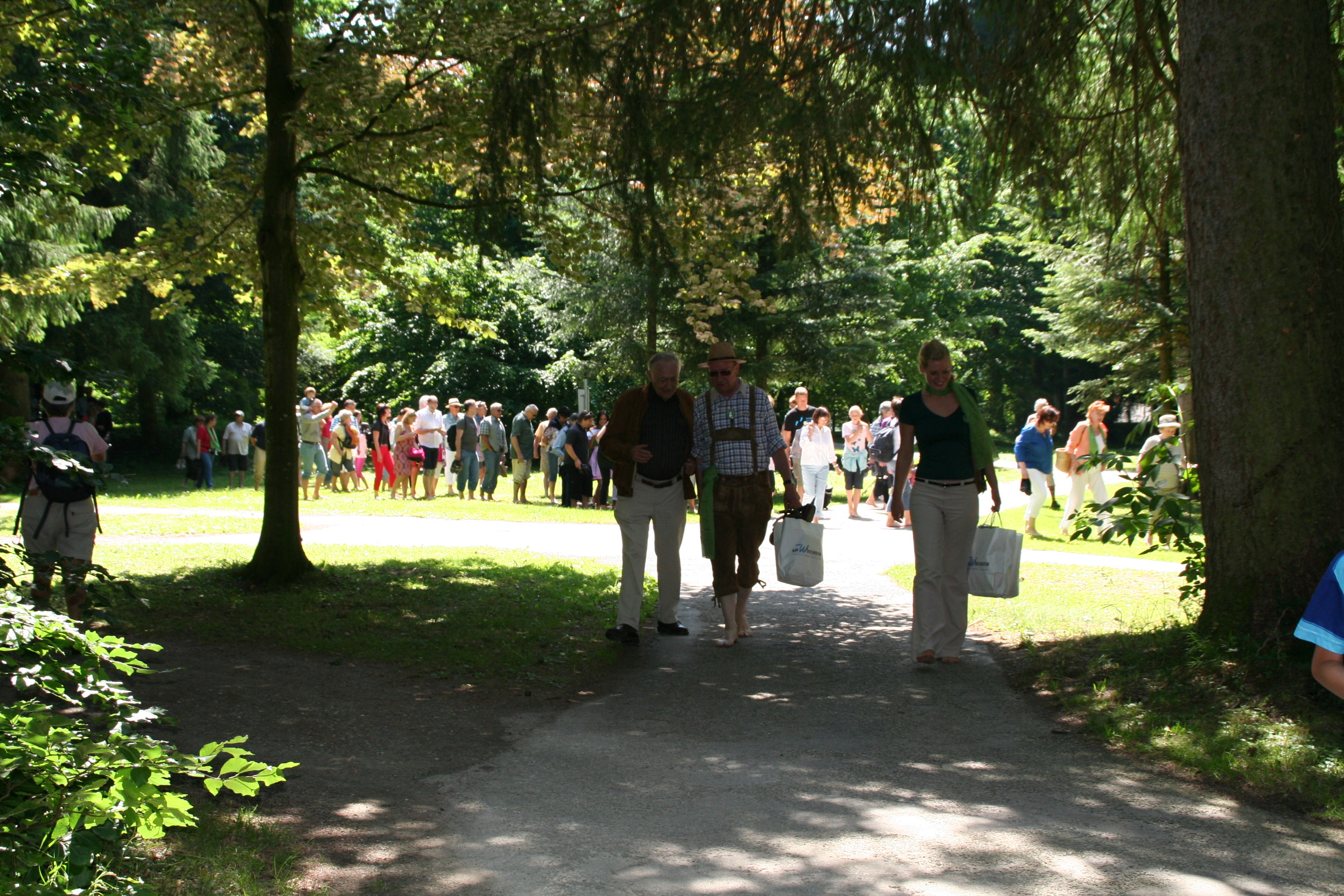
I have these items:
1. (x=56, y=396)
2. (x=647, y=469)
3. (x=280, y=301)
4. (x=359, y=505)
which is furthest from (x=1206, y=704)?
(x=359, y=505)

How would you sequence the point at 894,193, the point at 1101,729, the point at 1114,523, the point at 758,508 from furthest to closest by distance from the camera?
the point at 894,193 < the point at 758,508 < the point at 1114,523 < the point at 1101,729

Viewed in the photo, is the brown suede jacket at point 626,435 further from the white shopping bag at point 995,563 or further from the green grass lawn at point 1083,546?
the green grass lawn at point 1083,546

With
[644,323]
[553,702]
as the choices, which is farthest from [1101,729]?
[644,323]

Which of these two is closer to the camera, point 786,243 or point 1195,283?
point 1195,283

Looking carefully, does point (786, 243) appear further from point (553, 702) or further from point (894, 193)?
point (553, 702)

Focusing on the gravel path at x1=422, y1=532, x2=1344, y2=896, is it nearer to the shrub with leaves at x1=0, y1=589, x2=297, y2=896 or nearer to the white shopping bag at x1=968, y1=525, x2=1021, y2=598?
the white shopping bag at x1=968, y1=525, x2=1021, y2=598

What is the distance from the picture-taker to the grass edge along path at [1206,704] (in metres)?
4.96

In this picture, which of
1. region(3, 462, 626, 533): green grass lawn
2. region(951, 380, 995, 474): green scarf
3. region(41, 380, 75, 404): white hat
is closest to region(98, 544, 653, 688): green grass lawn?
region(41, 380, 75, 404): white hat

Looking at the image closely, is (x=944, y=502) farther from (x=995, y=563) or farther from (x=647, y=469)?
(x=647, y=469)

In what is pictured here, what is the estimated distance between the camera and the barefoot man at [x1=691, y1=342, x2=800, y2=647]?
8.12 metres

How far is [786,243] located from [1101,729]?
4.28m

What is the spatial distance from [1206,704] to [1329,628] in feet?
10.0

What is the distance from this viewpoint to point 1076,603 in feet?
31.8

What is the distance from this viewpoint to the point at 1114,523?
7.34m
